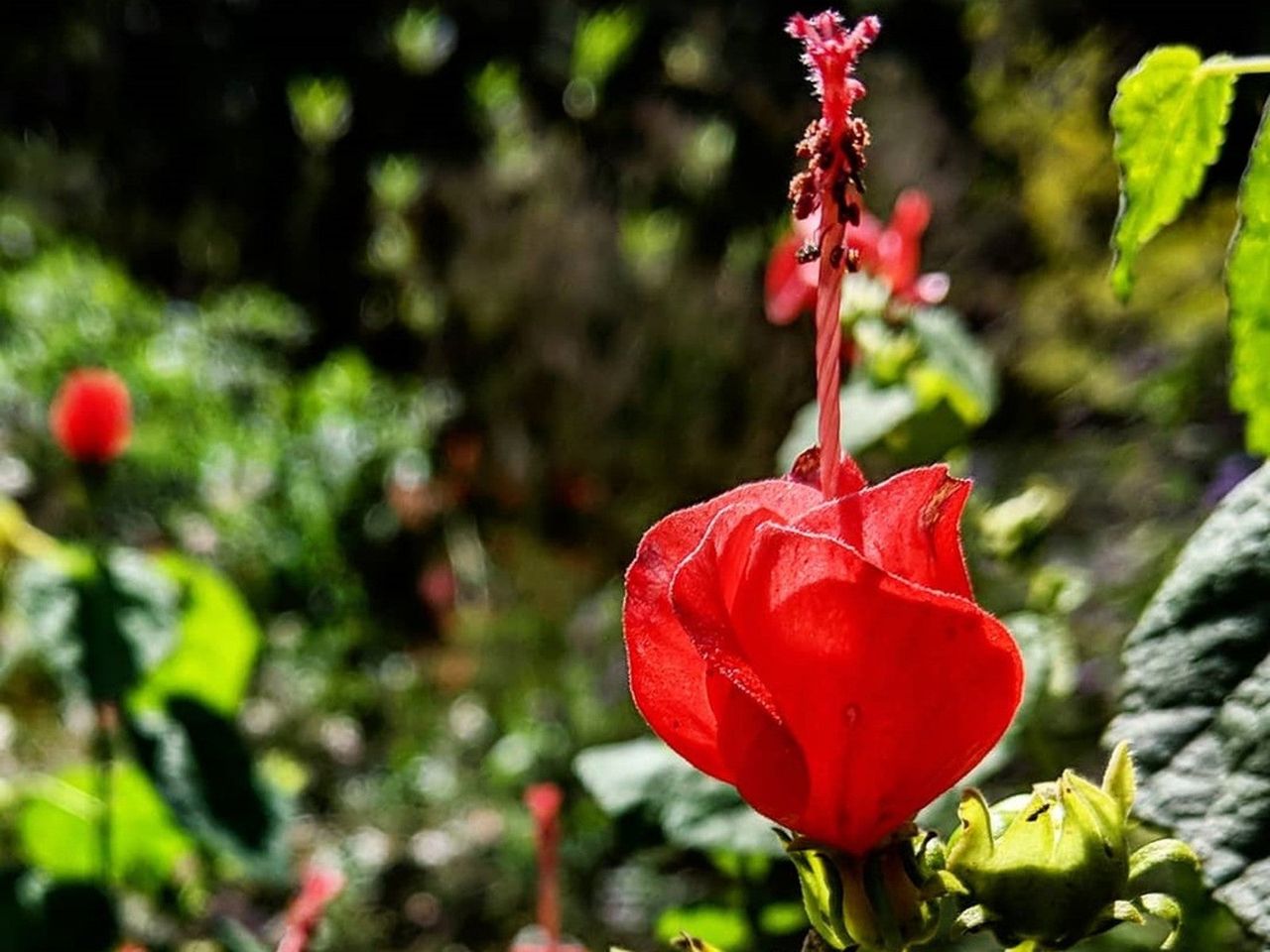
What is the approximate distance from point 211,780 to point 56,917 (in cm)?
10

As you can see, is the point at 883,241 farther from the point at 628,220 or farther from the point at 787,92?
the point at 787,92

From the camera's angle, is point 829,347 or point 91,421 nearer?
point 829,347

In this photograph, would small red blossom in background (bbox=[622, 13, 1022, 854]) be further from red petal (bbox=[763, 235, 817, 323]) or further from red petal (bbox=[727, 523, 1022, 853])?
red petal (bbox=[763, 235, 817, 323])

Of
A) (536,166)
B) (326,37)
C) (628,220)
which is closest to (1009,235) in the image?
(628,220)

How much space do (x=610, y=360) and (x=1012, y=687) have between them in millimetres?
2415

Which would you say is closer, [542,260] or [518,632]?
[518,632]

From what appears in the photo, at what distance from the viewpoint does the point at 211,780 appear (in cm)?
77

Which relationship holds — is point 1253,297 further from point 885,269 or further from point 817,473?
point 885,269

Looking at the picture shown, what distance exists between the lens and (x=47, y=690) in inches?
80.0

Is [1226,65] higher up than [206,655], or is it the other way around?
[206,655]

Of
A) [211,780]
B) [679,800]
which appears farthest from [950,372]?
[211,780]

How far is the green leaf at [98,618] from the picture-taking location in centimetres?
72

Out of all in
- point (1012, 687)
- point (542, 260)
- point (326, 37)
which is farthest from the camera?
point (326, 37)

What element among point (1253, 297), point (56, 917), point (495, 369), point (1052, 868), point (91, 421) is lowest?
point (1052, 868)
